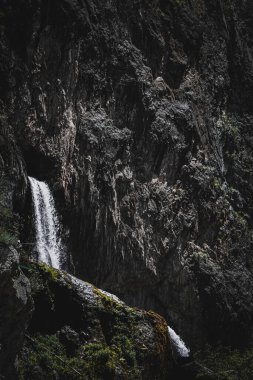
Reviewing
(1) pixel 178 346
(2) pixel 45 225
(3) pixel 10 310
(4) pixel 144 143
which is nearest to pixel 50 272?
(3) pixel 10 310

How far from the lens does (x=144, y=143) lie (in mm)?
17219

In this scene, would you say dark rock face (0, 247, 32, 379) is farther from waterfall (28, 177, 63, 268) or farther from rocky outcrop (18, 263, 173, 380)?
waterfall (28, 177, 63, 268)

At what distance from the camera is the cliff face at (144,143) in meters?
13.8

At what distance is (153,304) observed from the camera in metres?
17.8

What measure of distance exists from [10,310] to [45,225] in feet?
19.2

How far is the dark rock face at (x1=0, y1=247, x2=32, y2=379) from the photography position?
24.9ft

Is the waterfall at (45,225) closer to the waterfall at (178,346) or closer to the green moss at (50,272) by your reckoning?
the green moss at (50,272)

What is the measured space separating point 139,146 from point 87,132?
2.37m

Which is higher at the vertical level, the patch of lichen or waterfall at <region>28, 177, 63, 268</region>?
waterfall at <region>28, 177, 63, 268</region>

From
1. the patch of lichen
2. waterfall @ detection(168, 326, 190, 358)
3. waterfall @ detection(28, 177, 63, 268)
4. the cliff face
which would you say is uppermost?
the cliff face

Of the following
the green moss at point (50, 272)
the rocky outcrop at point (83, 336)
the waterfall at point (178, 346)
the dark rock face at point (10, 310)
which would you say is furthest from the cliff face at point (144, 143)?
the dark rock face at point (10, 310)

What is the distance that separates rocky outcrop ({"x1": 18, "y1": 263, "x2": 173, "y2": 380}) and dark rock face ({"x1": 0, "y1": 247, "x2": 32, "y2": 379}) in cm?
90

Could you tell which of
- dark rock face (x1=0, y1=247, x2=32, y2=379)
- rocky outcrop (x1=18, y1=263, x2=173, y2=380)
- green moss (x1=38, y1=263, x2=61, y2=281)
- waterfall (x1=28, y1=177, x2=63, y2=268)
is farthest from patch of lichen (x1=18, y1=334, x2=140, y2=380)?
waterfall (x1=28, y1=177, x2=63, y2=268)

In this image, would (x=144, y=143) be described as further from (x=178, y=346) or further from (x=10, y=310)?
(x=10, y=310)
